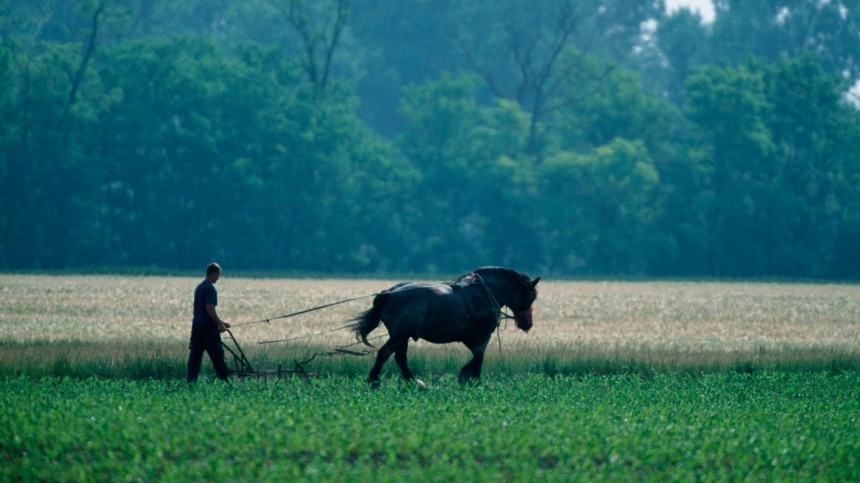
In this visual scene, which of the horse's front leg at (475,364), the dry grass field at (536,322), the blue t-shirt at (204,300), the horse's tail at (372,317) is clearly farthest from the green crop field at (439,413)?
the blue t-shirt at (204,300)

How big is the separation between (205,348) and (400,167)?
56.6 meters

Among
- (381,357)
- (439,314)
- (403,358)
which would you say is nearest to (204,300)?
(381,357)

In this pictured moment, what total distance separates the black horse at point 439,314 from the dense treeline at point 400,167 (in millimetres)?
48549

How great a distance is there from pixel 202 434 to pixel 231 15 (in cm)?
8876

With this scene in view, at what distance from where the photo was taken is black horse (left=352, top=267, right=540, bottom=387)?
692 inches

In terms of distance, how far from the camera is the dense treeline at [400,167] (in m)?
65.3

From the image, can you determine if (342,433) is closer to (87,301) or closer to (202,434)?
(202,434)

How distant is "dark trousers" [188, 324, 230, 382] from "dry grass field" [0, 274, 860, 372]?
11.6 feet

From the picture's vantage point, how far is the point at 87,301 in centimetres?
3841

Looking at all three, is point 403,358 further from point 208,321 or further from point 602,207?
point 602,207

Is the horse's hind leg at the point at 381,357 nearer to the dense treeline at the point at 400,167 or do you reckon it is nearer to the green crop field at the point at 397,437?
the green crop field at the point at 397,437

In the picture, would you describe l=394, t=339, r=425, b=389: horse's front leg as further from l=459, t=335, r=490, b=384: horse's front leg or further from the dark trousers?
the dark trousers

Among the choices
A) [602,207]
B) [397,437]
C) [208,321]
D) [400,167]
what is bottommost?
[397,437]

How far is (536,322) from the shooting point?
117ft
